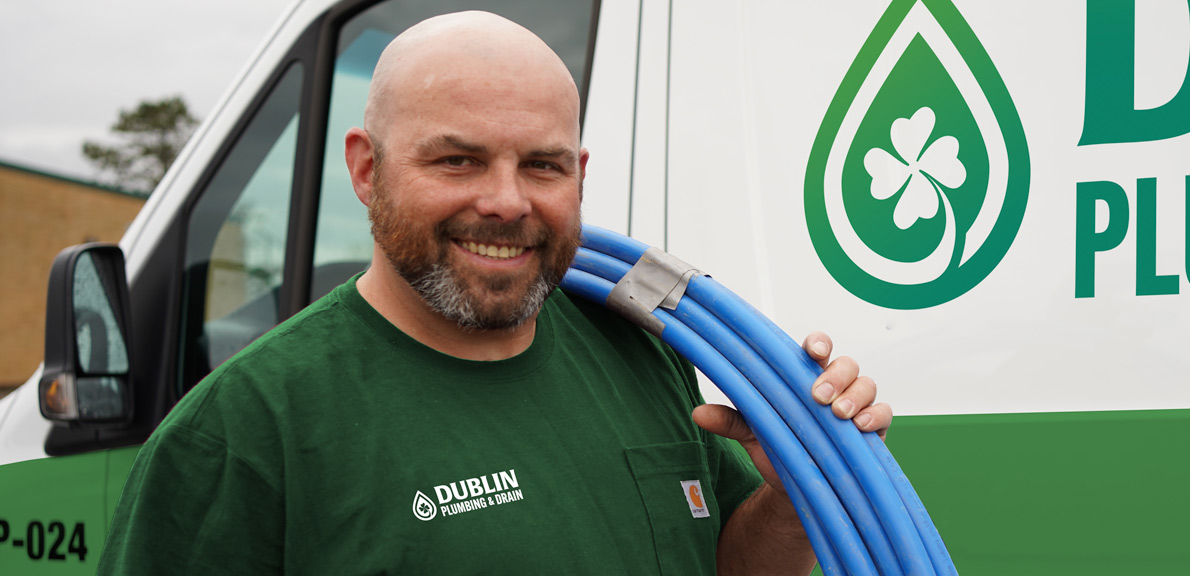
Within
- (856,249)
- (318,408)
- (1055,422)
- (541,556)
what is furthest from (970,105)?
(318,408)

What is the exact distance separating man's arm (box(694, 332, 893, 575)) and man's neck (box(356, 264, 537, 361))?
1.25 feet

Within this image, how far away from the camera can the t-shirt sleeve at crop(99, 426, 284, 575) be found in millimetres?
1288

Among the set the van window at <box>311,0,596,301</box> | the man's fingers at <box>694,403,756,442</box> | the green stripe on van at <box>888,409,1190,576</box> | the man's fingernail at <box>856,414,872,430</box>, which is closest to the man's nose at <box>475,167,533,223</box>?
the man's fingers at <box>694,403,756,442</box>

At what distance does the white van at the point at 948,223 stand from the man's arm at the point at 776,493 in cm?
25

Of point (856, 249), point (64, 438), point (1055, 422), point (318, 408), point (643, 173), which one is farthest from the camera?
point (64, 438)

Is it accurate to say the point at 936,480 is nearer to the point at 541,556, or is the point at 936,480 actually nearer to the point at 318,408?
the point at 541,556

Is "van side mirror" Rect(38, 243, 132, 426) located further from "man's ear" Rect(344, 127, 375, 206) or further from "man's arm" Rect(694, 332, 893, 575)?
"man's arm" Rect(694, 332, 893, 575)

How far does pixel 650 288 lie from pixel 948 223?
559 mm

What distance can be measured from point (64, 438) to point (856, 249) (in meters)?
2.00

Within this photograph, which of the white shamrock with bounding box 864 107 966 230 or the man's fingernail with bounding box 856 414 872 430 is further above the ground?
the white shamrock with bounding box 864 107 966 230

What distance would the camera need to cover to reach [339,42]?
2.62m

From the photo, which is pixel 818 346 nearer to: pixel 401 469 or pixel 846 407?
pixel 846 407

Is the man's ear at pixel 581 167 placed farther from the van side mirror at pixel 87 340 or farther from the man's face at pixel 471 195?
the van side mirror at pixel 87 340

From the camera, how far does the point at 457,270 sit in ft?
4.94
